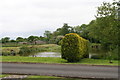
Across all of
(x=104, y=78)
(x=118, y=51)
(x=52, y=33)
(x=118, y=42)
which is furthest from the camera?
(x=52, y=33)

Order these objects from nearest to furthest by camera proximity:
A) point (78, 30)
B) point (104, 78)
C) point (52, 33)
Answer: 1. point (104, 78)
2. point (78, 30)
3. point (52, 33)

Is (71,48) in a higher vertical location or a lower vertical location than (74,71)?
higher

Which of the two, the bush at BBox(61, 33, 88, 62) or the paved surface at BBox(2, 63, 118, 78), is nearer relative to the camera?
the paved surface at BBox(2, 63, 118, 78)

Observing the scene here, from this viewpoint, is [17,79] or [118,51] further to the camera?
[17,79]

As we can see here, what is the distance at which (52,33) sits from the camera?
336 feet

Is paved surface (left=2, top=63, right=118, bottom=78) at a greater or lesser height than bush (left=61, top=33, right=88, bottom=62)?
lesser

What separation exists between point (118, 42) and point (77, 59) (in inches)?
331

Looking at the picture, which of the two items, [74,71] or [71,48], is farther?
[71,48]

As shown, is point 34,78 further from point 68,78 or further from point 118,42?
point 118,42

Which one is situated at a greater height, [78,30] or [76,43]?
[78,30]

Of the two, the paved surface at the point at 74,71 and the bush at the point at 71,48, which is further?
the bush at the point at 71,48

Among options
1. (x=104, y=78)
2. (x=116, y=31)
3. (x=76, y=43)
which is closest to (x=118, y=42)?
(x=116, y=31)

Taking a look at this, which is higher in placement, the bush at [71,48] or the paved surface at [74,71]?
the bush at [71,48]

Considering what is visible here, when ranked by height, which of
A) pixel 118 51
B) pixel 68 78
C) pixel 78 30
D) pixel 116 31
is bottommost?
pixel 68 78
